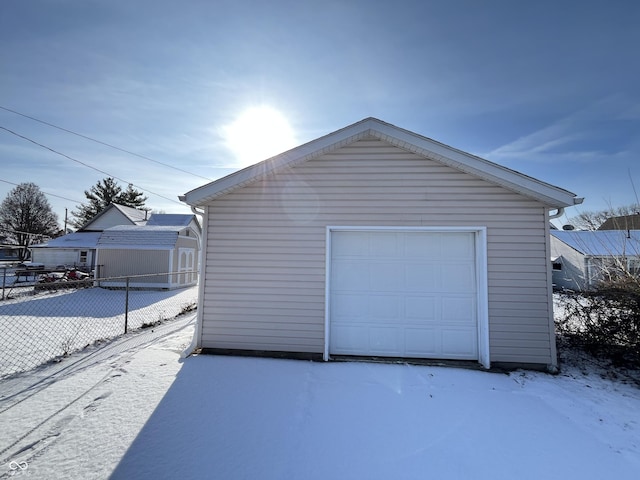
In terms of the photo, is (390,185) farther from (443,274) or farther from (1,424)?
(1,424)

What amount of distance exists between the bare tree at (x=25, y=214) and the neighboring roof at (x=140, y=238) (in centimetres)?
2694

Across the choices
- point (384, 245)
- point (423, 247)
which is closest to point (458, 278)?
point (423, 247)

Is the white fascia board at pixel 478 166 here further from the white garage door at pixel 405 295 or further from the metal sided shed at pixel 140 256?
the metal sided shed at pixel 140 256

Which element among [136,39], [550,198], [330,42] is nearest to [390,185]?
[550,198]

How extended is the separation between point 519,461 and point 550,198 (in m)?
3.66

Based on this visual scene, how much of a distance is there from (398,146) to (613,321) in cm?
442

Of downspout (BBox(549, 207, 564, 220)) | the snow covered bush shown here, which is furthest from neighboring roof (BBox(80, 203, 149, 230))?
the snow covered bush

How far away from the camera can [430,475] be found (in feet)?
7.59

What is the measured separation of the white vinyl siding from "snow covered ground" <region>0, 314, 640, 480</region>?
2.07 feet

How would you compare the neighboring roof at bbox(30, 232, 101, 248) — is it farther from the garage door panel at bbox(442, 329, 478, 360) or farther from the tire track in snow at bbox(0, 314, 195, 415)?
the garage door panel at bbox(442, 329, 478, 360)

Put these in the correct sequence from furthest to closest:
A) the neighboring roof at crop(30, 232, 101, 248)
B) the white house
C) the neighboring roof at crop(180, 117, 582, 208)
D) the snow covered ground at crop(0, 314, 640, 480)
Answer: the neighboring roof at crop(30, 232, 101, 248) → the white house → the neighboring roof at crop(180, 117, 582, 208) → the snow covered ground at crop(0, 314, 640, 480)

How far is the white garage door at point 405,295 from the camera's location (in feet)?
15.7

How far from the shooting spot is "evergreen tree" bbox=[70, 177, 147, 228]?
115 feet

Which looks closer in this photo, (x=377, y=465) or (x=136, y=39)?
(x=377, y=465)
